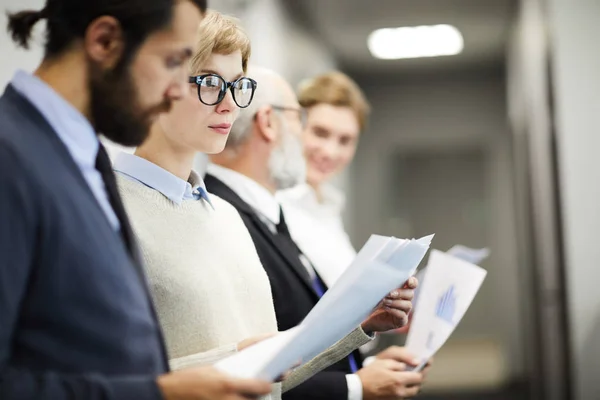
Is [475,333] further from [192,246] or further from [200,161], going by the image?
[192,246]

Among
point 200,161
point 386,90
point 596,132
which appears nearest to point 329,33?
point 386,90

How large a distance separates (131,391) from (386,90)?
6.67 meters

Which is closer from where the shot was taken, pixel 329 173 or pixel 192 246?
pixel 192 246

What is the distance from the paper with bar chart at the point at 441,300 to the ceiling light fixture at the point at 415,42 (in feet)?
13.9

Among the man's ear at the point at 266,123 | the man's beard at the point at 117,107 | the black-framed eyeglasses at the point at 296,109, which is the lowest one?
the man's beard at the point at 117,107

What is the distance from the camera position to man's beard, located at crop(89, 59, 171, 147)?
0.62m

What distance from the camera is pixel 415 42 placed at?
5691mm

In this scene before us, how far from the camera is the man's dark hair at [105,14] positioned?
624 millimetres

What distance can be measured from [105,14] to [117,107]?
0.27 feet

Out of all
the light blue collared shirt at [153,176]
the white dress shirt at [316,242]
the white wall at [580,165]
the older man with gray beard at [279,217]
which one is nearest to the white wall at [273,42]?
the older man with gray beard at [279,217]

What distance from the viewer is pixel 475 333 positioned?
Result: 7.53 meters

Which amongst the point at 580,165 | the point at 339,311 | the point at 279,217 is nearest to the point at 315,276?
the point at 279,217

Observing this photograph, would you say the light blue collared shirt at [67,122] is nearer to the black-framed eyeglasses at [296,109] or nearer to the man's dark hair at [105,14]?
the man's dark hair at [105,14]

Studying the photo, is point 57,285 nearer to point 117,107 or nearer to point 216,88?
point 117,107
